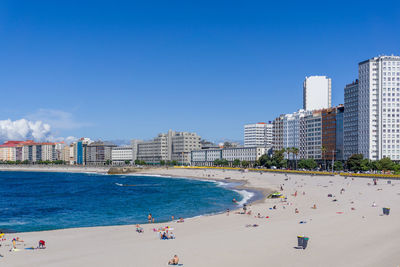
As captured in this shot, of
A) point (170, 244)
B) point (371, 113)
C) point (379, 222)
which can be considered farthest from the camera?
point (371, 113)

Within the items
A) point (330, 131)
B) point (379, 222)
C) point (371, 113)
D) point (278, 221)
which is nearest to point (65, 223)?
point (278, 221)

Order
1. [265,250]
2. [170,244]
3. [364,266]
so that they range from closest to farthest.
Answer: [364,266] < [265,250] < [170,244]

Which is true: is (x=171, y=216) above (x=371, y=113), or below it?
below

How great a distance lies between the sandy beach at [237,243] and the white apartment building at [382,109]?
103151 mm

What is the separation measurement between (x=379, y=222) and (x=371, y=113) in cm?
11501

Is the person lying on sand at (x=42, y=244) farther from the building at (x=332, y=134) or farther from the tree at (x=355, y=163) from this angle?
the building at (x=332, y=134)

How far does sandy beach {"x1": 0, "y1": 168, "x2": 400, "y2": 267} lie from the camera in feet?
88.2

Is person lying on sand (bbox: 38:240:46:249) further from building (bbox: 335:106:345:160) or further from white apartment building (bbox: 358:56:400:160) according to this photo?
building (bbox: 335:106:345:160)

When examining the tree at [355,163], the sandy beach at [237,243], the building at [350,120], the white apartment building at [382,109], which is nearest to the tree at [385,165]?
the tree at [355,163]

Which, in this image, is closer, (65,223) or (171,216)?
(65,223)

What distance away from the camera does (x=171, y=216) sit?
52250 mm

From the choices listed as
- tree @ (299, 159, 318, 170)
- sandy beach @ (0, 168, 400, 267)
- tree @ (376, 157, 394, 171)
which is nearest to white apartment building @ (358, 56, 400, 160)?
tree @ (299, 159, 318, 170)

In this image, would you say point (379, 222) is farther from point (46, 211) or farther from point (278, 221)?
point (46, 211)

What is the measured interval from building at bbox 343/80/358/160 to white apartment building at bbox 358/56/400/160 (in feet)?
22.7
